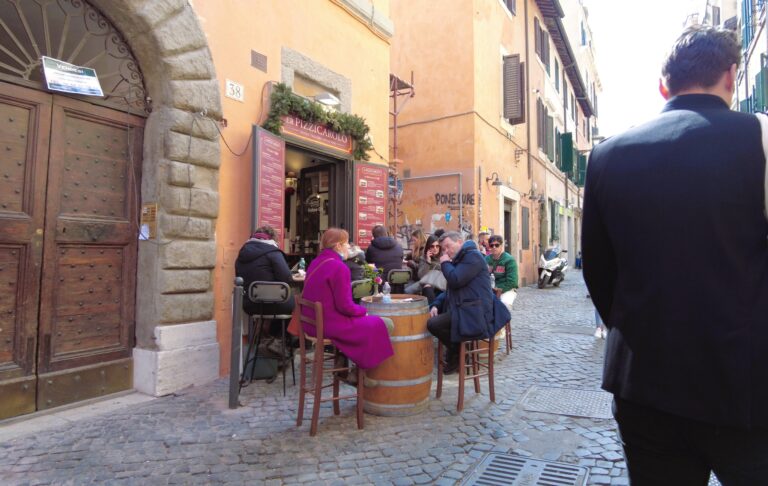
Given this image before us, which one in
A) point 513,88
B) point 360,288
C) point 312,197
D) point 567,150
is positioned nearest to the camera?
point 360,288

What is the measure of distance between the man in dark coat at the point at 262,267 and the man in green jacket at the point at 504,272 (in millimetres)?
2869

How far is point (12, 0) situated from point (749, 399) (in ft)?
16.5

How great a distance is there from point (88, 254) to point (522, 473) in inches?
149

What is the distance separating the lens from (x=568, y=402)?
4102mm

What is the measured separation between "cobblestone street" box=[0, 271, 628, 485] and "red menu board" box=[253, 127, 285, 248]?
6.28 feet

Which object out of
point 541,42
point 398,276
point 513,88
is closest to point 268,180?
point 398,276

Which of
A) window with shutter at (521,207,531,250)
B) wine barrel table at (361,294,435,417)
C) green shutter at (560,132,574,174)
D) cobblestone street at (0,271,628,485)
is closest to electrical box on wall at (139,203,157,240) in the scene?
cobblestone street at (0,271,628,485)

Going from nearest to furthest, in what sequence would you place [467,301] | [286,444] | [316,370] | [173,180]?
[286,444] → [316,370] → [467,301] → [173,180]

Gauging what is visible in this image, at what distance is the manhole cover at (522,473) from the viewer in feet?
8.97

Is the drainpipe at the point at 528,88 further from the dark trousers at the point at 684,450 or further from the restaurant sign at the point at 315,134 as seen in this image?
the dark trousers at the point at 684,450

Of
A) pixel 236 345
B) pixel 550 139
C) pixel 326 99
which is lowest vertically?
pixel 236 345

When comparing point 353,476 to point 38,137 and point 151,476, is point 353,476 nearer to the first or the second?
point 151,476

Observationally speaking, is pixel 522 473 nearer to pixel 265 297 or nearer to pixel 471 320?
pixel 471 320

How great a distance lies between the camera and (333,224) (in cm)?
717
